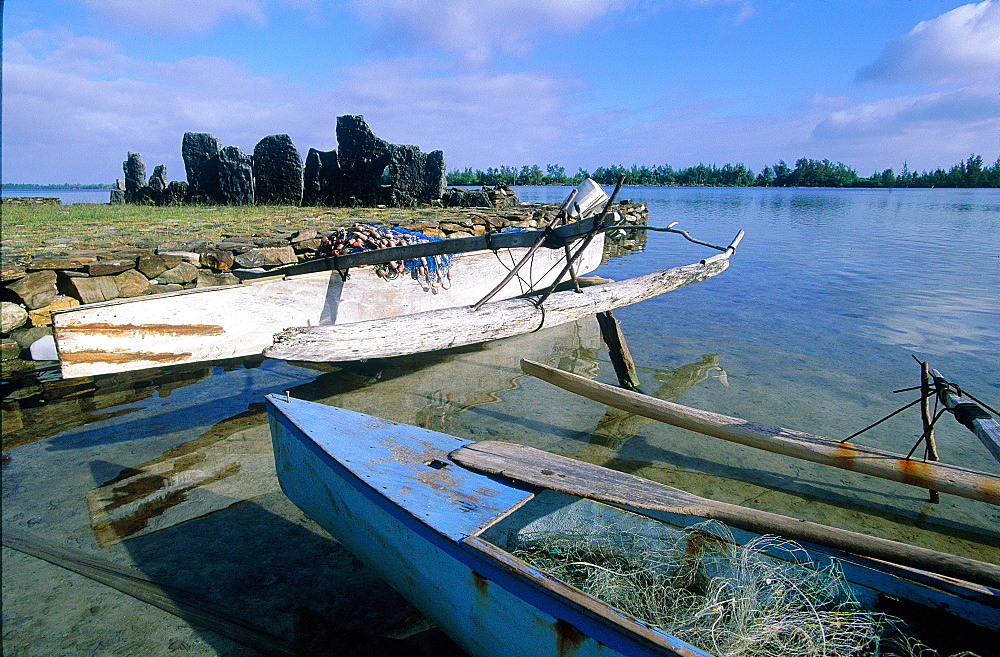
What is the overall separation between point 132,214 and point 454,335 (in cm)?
1114

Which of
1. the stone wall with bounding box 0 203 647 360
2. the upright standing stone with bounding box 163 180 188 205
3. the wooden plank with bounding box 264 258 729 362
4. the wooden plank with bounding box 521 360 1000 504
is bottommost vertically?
the wooden plank with bounding box 521 360 1000 504

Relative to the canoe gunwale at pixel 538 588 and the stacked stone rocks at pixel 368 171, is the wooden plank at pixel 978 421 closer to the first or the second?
the canoe gunwale at pixel 538 588

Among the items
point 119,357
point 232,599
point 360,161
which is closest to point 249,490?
point 232,599

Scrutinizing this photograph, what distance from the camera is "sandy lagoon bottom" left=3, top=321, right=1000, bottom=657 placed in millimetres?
2619

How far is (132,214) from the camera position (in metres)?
11.8

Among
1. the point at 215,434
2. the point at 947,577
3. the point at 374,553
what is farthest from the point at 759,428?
the point at 215,434

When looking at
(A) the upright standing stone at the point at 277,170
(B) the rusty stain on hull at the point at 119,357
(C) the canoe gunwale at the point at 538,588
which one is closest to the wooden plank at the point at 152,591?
(C) the canoe gunwale at the point at 538,588

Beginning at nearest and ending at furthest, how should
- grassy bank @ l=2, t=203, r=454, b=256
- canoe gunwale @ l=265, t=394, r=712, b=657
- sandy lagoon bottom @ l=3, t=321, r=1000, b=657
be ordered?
canoe gunwale @ l=265, t=394, r=712, b=657 < sandy lagoon bottom @ l=3, t=321, r=1000, b=657 < grassy bank @ l=2, t=203, r=454, b=256

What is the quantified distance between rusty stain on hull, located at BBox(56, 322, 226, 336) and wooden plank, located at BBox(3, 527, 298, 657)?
1.61 meters

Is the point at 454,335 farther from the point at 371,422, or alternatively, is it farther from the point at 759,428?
the point at 759,428

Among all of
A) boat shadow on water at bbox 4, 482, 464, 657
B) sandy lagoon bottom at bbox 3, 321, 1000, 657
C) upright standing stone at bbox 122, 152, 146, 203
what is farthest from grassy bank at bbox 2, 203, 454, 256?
upright standing stone at bbox 122, 152, 146, 203

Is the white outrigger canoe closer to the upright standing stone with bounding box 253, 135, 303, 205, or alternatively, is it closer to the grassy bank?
the grassy bank

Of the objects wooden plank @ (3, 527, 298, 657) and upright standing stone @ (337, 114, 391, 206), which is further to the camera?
upright standing stone @ (337, 114, 391, 206)

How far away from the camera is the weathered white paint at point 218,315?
4277 mm
